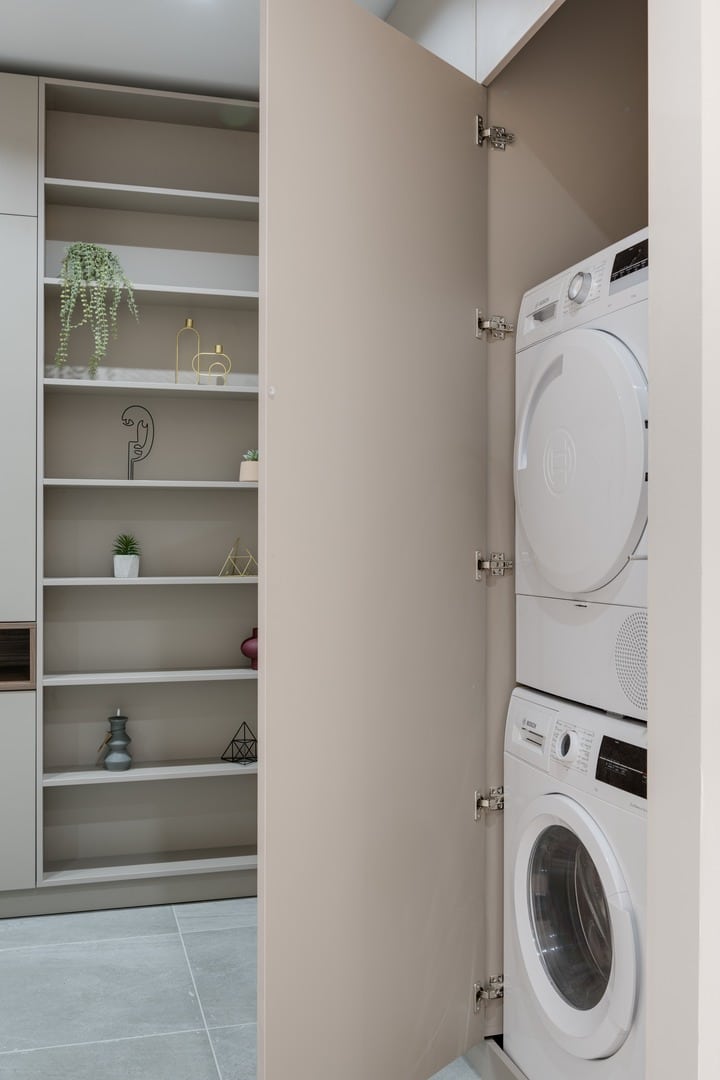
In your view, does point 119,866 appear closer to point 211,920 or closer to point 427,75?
point 211,920

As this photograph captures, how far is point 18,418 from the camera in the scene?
3285mm

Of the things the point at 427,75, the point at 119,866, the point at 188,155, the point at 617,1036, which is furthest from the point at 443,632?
the point at 188,155

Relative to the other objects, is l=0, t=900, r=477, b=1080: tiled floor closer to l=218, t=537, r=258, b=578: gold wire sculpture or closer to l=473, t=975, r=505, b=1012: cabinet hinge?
l=473, t=975, r=505, b=1012: cabinet hinge

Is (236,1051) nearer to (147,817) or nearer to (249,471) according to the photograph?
(147,817)

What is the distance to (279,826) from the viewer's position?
181 centimetres

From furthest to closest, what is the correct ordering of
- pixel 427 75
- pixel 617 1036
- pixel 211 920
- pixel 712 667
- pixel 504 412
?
pixel 211 920 < pixel 504 412 < pixel 427 75 < pixel 617 1036 < pixel 712 667

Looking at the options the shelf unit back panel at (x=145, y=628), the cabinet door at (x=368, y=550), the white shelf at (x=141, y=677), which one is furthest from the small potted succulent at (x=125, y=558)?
the cabinet door at (x=368, y=550)

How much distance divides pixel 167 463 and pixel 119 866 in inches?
59.8

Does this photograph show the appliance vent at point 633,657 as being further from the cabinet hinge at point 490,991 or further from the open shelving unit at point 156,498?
the open shelving unit at point 156,498

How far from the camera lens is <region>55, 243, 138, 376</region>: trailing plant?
333 cm

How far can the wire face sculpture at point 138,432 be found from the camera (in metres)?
3.63

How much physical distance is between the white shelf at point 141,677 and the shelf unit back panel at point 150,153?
1.88m

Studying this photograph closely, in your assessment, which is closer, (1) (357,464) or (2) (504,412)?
(1) (357,464)

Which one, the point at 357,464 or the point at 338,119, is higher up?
the point at 338,119
